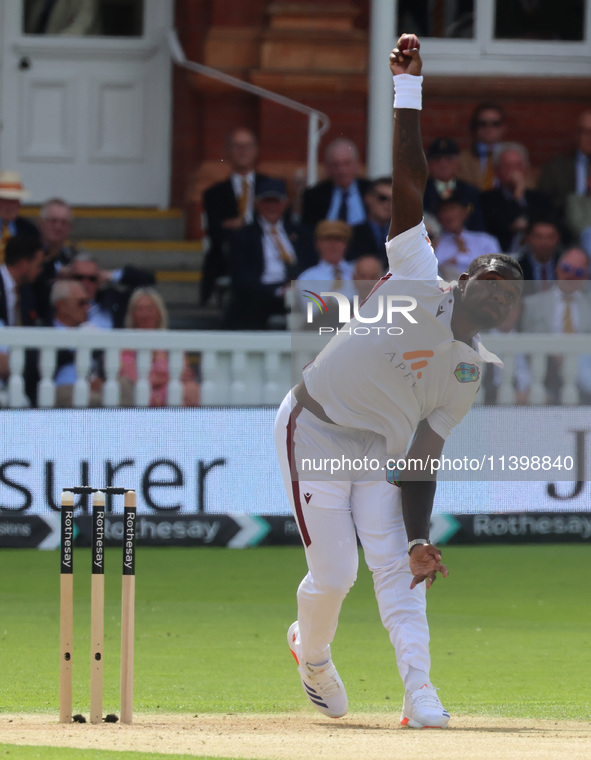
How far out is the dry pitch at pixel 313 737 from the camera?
510 centimetres

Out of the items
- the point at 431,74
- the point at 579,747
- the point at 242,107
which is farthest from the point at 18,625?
the point at 431,74

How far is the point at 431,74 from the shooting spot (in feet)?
48.3

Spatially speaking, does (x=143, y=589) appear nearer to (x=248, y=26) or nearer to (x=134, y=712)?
(x=134, y=712)

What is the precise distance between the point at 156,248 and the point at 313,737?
8648mm

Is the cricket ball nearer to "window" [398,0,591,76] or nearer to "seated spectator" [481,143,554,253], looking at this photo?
"seated spectator" [481,143,554,253]

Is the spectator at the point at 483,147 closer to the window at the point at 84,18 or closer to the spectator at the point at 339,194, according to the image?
the spectator at the point at 339,194

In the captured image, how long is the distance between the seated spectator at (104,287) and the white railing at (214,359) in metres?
0.49

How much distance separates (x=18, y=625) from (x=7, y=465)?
7.33ft

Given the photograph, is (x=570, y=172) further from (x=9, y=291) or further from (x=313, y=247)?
(x=9, y=291)

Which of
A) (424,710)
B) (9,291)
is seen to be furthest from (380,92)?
(424,710)

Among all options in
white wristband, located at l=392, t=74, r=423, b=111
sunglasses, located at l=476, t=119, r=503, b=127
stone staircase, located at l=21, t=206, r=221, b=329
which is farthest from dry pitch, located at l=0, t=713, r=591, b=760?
sunglasses, located at l=476, t=119, r=503, b=127

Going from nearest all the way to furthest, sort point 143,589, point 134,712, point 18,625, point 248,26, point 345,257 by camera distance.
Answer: point 134,712, point 18,625, point 143,589, point 345,257, point 248,26

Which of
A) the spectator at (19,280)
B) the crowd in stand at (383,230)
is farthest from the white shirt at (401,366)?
the spectator at (19,280)

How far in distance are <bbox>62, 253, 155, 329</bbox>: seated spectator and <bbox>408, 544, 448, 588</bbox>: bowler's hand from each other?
5.91 m
